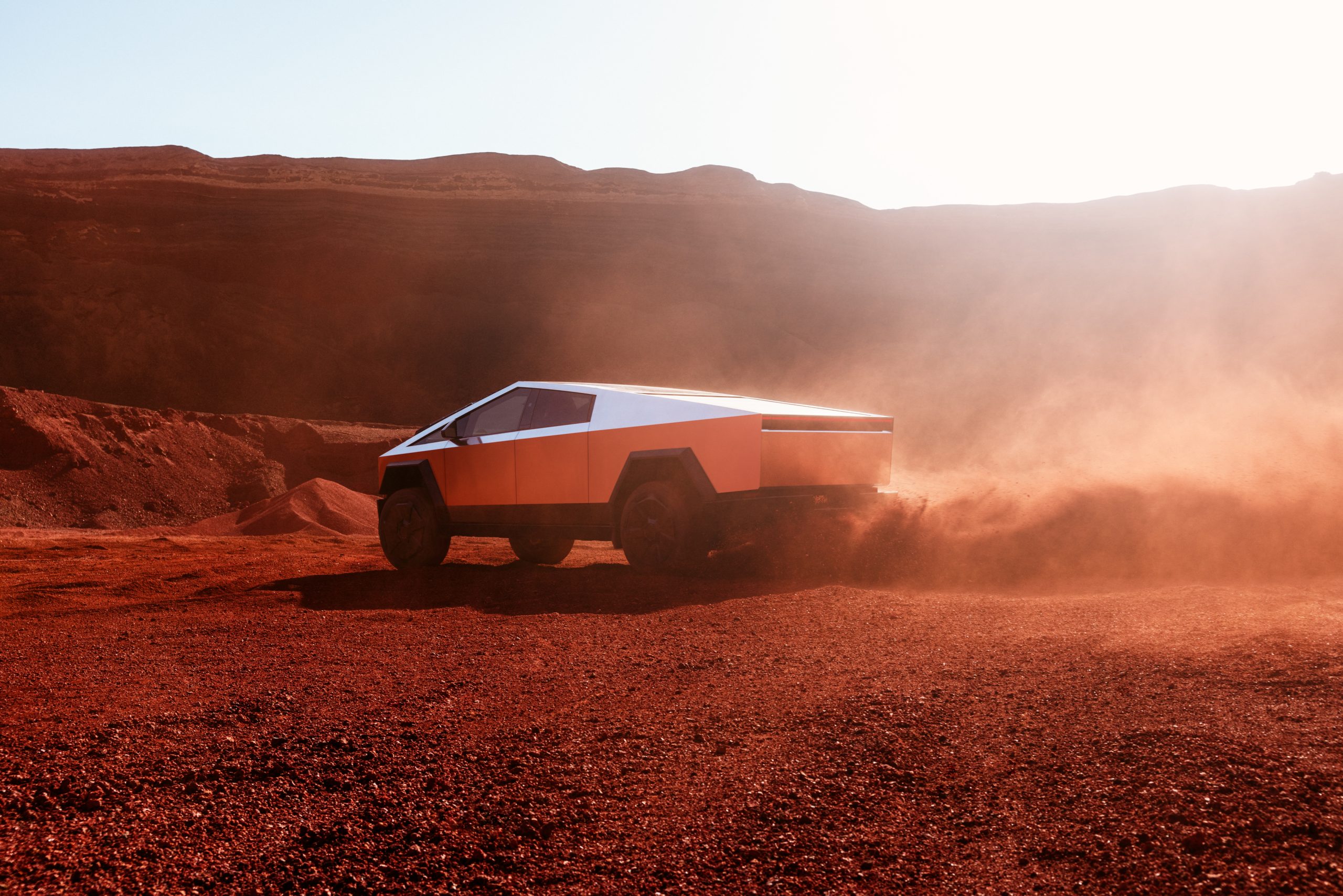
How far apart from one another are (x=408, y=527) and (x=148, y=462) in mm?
11104

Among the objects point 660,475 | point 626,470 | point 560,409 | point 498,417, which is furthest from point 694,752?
point 498,417

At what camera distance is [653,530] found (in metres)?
7.52

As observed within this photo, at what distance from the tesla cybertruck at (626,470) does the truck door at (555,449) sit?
13mm

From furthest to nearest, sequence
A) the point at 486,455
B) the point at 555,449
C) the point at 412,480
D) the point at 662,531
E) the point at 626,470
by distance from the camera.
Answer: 1. the point at 412,480
2. the point at 486,455
3. the point at 555,449
4. the point at 626,470
5. the point at 662,531

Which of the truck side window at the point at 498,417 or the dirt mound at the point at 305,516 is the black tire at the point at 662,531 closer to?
the truck side window at the point at 498,417

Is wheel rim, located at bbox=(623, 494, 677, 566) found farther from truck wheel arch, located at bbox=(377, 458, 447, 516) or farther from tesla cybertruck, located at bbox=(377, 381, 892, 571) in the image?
truck wheel arch, located at bbox=(377, 458, 447, 516)

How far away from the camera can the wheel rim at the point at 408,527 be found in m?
9.12

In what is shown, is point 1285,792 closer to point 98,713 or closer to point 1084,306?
point 98,713

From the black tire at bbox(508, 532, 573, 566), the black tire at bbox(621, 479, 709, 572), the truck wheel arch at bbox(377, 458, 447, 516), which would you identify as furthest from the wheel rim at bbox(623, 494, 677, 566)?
the truck wheel arch at bbox(377, 458, 447, 516)

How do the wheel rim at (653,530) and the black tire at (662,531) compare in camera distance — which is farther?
the wheel rim at (653,530)

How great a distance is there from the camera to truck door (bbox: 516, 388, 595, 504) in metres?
8.02

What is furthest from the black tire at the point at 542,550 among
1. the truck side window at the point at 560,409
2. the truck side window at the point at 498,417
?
the truck side window at the point at 560,409

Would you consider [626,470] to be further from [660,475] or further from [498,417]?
[498,417]

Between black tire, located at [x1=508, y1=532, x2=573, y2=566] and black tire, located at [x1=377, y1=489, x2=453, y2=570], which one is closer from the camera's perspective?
black tire, located at [x1=377, y1=489, x2=453, y2=570]
